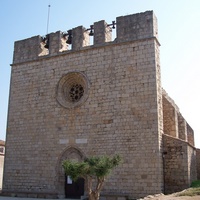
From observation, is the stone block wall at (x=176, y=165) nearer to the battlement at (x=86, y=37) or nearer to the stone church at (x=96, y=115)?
the stone church at (x=96, y=115)

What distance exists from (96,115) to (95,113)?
0.32 feet

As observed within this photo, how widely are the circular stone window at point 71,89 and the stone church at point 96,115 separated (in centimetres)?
4

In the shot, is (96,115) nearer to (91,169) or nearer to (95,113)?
(95,113)

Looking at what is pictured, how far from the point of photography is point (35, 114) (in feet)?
42.7

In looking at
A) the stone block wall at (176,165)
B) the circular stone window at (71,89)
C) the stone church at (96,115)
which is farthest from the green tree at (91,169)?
the circular stone window at (71,89)

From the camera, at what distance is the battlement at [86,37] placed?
11758 millimetres

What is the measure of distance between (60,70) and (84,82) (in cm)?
136

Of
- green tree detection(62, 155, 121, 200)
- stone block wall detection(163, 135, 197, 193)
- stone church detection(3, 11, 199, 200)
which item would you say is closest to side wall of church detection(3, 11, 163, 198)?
stone church detection(3, 11, 199, 200)

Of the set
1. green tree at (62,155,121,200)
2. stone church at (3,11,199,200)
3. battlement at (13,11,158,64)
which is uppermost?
battlement at (13,11,158,64)

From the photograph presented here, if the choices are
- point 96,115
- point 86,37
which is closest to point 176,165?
point 96,115

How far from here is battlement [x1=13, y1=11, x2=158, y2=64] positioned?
11.8 metres

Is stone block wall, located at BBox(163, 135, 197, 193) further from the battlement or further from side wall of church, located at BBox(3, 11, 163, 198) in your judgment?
the battlement

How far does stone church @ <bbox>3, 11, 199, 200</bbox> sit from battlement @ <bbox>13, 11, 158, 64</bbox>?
1.6 inches

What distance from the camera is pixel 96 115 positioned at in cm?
1167
